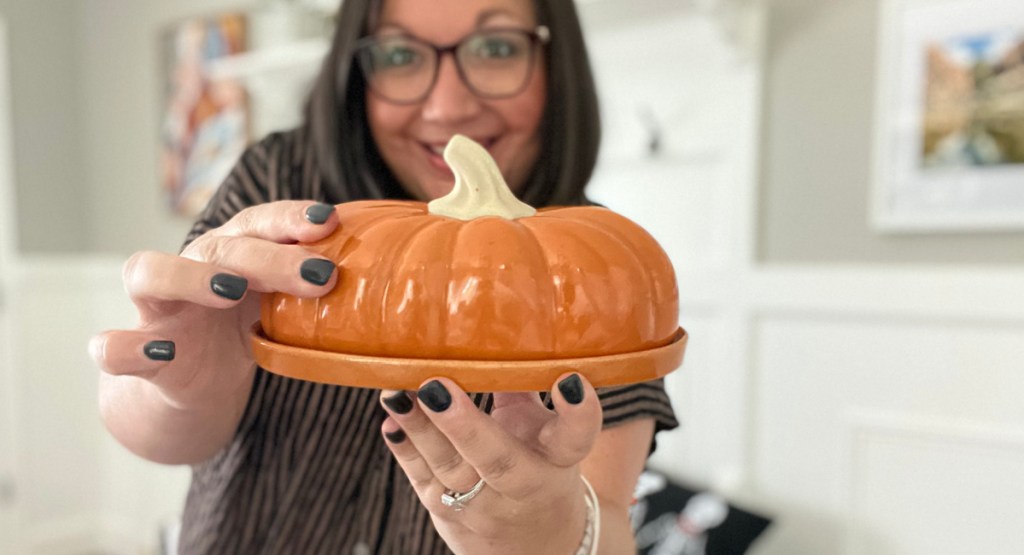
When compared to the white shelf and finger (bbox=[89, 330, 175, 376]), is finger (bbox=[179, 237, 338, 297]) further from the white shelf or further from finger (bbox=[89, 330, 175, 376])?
the white shelf

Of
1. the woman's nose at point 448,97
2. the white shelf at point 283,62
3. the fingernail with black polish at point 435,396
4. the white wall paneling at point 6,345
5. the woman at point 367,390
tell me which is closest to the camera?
the fingernail with black polish at point 435,396

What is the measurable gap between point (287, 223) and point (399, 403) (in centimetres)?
14

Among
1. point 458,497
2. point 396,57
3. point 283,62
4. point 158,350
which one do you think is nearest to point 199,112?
point 283,62

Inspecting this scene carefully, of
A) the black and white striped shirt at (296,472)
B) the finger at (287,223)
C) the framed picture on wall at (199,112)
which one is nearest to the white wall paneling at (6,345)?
the framed picture on wall at (199,112)

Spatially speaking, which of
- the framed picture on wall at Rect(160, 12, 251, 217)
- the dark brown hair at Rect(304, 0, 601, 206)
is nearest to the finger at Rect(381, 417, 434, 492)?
the dark brown hair at Rect(304, 0, 601, 206)

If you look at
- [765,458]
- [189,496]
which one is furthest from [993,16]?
[189,496]

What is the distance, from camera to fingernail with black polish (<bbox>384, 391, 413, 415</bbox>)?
398mm

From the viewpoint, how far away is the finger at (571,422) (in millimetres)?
382

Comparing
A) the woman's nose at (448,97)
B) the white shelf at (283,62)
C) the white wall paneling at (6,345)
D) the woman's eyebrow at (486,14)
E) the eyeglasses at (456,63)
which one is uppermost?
the white shelf at (283,62)

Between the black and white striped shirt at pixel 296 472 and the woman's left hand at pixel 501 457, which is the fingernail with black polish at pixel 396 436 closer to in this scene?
the woman's left hand at pixel 501 457

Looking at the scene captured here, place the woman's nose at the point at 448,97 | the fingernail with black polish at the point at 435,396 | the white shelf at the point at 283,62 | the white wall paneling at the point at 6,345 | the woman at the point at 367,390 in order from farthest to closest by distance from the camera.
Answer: the white wall paneling at the point at 6,345 → the white shelf at the point at 283,62 → the woman's nose at the point at 448,97 → the woman at the point at 367,390 → the fingernail with black polish at the point at 435,396

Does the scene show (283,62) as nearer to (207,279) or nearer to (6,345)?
(207,279)

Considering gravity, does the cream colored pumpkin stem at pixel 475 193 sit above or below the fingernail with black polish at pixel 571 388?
above

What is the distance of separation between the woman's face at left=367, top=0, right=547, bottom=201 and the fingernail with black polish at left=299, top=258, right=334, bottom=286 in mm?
375
